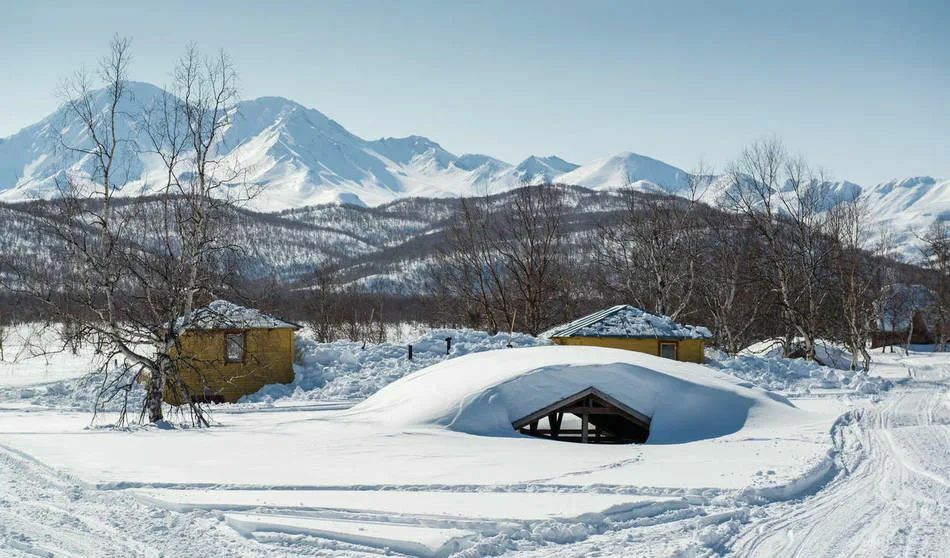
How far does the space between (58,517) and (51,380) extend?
26.3m

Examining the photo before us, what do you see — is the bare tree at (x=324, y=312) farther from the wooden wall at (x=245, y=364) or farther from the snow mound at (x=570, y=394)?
the snow mound at (x=570, y=394)

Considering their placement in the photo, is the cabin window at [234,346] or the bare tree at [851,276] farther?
the bare tree at [851,276]

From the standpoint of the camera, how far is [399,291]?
474ft

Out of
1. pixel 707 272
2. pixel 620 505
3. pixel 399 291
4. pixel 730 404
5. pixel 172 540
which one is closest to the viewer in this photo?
pixel 172 540

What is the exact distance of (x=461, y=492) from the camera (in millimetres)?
12484

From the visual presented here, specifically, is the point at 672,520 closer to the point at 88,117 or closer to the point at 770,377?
the point at 88,117

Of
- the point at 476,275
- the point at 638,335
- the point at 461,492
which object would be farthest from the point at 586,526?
the point at 476,275

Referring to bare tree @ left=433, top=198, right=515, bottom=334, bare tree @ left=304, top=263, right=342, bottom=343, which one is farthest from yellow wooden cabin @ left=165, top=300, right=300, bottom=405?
bare tree @ left=304, top=263, right=342, bottom=343

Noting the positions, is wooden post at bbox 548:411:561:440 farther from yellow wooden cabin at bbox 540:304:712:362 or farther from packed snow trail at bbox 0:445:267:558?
packed snow trail at bbox 0:445:267:558

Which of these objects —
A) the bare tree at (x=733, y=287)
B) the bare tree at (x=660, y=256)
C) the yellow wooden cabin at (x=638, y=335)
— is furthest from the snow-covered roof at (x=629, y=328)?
the bare tree at (x=733, y=287)

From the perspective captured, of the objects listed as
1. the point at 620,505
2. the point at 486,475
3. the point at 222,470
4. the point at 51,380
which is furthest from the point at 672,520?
the point at 51,380

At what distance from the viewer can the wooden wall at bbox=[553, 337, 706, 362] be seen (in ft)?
108

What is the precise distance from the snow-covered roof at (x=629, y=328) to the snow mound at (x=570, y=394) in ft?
34.9

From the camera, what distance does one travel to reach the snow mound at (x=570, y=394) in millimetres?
18875
